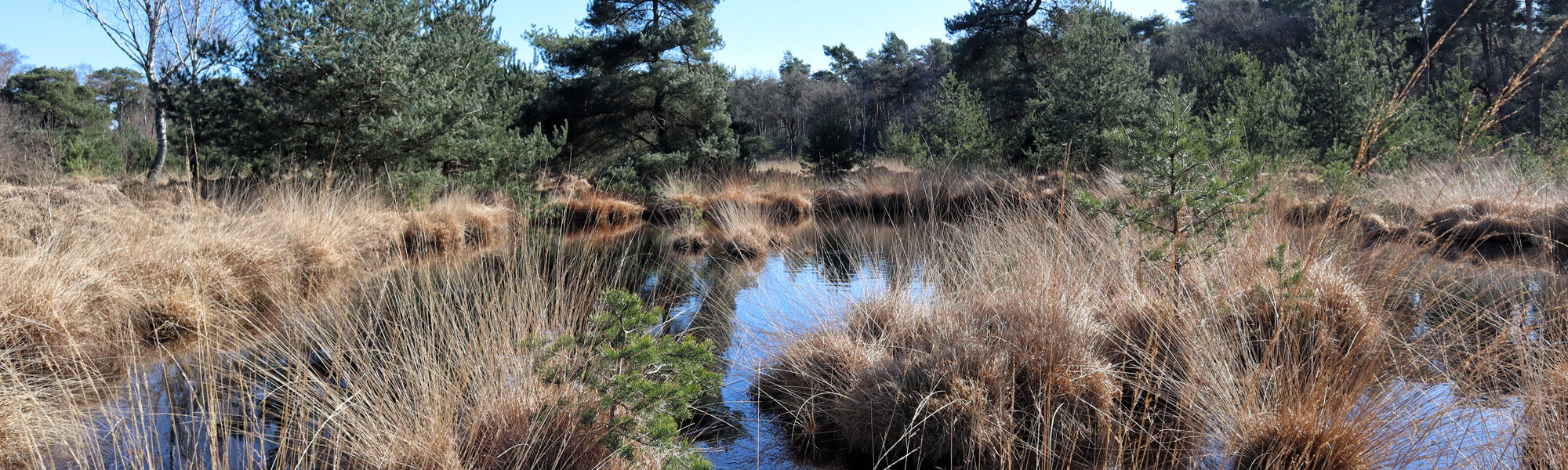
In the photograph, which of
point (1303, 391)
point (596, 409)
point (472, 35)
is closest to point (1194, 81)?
point (472, 35)

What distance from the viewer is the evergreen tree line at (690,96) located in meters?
8.32

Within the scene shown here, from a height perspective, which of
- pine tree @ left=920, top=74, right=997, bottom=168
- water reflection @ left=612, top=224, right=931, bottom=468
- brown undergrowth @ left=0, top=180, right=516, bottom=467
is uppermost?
pine tree @ left=920, top=74, right=997, bottom=168

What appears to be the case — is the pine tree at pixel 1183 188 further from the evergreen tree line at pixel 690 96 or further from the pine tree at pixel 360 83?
the pine tree at pixel 360 83

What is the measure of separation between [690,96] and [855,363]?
12275mm

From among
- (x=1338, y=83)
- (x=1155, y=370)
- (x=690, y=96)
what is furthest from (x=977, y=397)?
(x=690, y=96)

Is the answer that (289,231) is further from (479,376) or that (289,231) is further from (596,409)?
(596,409)

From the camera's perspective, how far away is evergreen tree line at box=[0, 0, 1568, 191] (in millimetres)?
8320

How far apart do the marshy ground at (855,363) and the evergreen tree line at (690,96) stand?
722mm

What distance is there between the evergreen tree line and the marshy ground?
722mm

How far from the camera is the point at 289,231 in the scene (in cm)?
585

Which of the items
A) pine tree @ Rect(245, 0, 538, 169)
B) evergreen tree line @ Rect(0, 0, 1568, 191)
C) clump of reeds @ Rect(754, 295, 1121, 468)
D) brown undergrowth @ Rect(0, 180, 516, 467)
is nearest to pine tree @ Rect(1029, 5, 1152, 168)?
evergreen tree line @ Rect(0, 0, 1568, 191)

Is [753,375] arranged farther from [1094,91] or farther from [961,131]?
[961,131]

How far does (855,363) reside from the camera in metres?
3.26

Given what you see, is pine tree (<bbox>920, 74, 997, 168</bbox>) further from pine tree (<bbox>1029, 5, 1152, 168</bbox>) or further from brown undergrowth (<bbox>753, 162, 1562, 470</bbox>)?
brown undergrowth (<bbox>753, 162, 1562, 470</bbox>)
